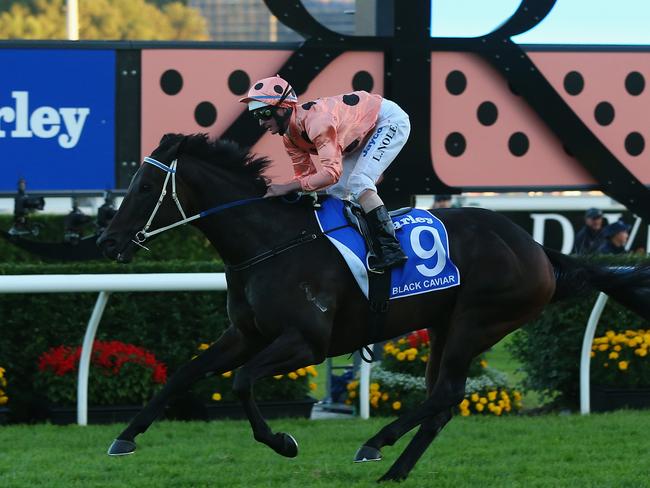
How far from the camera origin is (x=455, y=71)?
7.10m

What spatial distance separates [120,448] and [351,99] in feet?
5.08

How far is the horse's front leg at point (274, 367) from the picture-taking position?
14.6 ft

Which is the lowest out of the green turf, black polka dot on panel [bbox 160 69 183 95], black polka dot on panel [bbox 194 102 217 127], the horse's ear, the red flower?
the green turf

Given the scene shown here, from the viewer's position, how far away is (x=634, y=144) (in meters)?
7.46

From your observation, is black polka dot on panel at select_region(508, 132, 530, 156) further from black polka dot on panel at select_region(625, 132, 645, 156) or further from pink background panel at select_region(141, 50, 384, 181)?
pink background panel at select_region(141, 50, 384, 181)

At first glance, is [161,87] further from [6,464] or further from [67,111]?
[6,464]

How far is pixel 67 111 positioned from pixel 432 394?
287 centimetres

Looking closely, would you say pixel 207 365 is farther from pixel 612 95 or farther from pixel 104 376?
pixel 612 95

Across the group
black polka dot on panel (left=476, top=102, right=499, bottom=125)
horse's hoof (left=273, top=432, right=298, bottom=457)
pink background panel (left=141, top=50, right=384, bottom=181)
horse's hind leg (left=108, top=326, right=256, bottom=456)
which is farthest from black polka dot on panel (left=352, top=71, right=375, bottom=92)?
horse's hoof (left=273, top=432, right=298, bottom=457)

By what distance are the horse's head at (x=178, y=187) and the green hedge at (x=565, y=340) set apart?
8.42 ft

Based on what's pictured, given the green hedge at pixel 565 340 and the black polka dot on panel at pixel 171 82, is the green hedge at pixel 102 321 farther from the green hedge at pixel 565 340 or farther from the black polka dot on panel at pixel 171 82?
the green hedge at pixel 565 340

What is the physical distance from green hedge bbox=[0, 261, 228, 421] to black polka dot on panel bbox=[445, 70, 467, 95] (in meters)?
1.66

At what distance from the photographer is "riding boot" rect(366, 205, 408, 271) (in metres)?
4.71

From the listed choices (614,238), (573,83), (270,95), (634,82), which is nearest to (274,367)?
(270,95)
